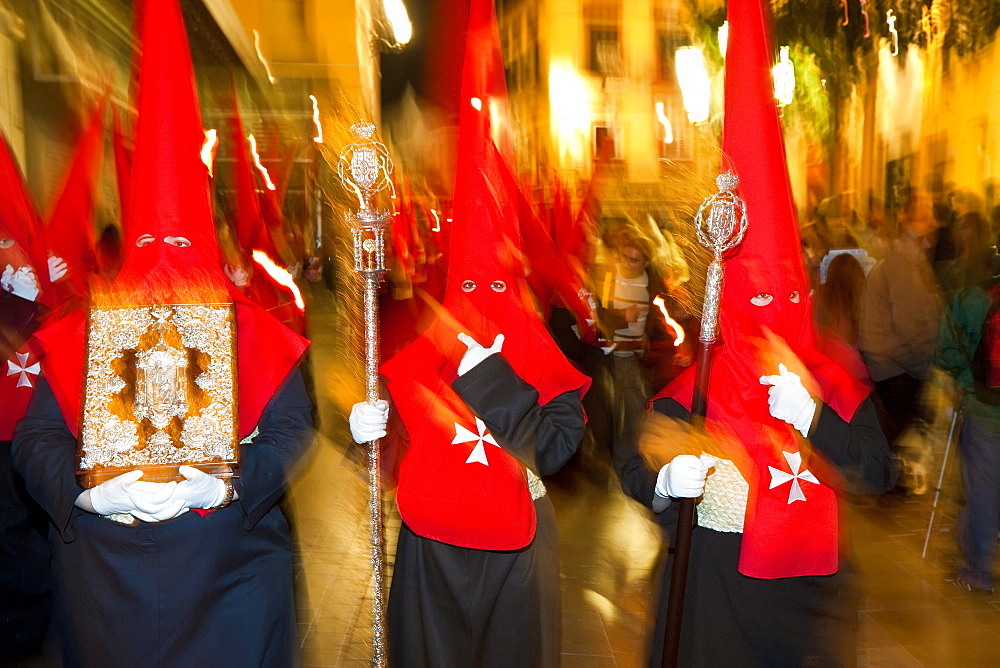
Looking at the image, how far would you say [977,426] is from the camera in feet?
15.9

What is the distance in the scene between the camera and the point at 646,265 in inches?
290

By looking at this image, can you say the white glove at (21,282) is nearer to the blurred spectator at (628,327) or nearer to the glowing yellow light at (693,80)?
the blurred spectator at (628,327)

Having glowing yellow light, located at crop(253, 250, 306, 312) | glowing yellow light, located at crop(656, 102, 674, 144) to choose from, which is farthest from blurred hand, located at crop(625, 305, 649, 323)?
glowing yellow light, located at crop(656, 102, 674, 144)

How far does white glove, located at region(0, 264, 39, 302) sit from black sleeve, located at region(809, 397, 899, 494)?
4002 millimetres

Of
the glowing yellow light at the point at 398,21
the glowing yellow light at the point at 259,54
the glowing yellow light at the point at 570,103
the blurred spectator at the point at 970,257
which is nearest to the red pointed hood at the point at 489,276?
the glowing yellow light at the point at 398,21

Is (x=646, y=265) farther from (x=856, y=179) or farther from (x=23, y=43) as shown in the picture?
(x=856, y=179)

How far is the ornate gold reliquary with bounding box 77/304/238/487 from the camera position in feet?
8.22

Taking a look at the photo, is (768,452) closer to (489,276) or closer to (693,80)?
(489,276)

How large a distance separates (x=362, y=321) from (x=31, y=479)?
1291 mm

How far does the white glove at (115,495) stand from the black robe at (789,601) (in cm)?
182

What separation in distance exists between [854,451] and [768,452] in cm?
28

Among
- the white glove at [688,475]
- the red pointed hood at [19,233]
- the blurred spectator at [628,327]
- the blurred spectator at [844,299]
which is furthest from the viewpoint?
the blurred spectator at [628,327]

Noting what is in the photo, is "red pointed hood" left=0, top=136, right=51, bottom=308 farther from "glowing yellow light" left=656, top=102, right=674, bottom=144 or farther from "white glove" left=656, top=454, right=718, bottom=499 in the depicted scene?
"glowing yellow light" left=656, top=102, right=674, bottom=144

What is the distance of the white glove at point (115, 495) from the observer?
A: 8.13 feet
